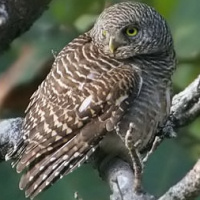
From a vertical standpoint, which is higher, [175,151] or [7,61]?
[7,61]

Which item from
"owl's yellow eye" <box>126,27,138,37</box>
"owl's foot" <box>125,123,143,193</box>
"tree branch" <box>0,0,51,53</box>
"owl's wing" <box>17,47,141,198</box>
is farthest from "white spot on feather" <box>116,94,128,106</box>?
"owl's foot" <box>125,123,143,193</box>

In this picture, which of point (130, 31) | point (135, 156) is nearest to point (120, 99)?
point (130, 31)

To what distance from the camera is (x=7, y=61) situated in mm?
3842

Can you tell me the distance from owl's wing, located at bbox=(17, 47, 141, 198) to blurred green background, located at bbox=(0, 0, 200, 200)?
125 mm

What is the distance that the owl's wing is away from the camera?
328cm

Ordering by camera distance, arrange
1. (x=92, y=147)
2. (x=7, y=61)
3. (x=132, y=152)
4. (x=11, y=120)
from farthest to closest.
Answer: (x=7, y=61), (x=11, y=120), (x=92, y=147), (x=132, y=152)

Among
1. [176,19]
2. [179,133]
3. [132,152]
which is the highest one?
[132,152]

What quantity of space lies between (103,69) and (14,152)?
44 cm

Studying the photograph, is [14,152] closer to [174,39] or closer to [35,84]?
[35,84]

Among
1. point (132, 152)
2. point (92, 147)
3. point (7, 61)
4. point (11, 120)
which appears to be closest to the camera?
point (132, 152)

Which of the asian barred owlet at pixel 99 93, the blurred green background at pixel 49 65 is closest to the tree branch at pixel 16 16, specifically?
the blurred green background at pixel 49 65

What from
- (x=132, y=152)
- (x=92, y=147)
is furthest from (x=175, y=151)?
(x=132, y=152)

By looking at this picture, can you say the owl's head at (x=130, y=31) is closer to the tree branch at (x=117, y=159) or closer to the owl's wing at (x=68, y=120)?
the owl's wing at (x=68, y=120)

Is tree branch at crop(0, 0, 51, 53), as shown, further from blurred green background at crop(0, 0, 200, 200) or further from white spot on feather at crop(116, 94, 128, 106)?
white spot on feather at crop(116, 94, 128, 106)
